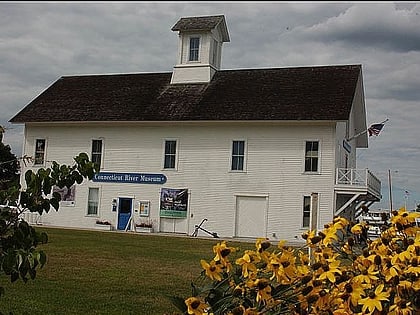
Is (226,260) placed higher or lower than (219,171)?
lower

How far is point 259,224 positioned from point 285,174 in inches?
108

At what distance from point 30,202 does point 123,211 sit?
98.1 feet

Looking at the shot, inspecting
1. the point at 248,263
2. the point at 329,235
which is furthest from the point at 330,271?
the point at 248,263

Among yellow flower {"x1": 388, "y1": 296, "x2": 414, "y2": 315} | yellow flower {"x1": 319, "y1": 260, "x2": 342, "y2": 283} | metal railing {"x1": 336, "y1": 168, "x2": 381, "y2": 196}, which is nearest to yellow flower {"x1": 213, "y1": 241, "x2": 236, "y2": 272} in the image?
→ yellow flower {"x1": 319, "y1": 260, "x2": 342, "y2": 283}

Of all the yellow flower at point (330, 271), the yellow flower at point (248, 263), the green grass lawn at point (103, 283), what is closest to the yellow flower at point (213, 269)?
the yellow flower at point (248, 263)

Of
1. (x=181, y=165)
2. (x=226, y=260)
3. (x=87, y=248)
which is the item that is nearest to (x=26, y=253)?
(x=226, y=260)

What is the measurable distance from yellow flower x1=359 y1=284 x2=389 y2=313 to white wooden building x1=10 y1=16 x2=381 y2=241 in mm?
26252

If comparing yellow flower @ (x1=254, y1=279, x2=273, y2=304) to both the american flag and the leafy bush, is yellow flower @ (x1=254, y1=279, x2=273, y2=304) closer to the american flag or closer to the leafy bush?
the leafy bush

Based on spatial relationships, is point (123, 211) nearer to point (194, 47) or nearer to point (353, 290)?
point (194, 47)

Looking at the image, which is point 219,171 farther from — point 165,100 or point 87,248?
point 87,248

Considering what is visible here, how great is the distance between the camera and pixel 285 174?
3050 cm

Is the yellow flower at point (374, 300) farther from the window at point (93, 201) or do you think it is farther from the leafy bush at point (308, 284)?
the window at point (93, 201)

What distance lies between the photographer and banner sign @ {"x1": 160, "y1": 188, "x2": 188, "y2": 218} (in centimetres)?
3213

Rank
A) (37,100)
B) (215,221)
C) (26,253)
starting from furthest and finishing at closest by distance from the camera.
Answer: (37,100)
(215,221)
(26,253)
